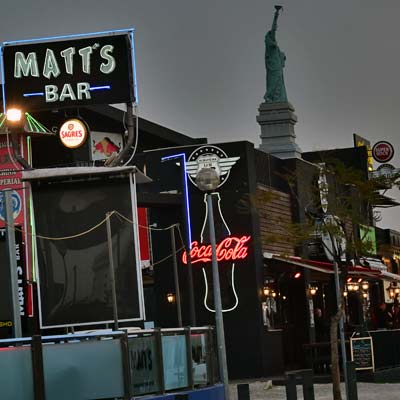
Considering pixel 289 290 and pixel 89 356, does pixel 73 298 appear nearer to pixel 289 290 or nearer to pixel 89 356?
pixel 89 356

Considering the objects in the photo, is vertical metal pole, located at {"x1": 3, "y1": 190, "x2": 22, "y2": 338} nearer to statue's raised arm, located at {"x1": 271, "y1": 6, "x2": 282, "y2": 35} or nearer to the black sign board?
the black sign board

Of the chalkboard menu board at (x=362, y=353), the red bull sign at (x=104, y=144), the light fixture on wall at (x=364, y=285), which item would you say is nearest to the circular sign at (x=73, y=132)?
the chalkboard menu board at (x=362, y=353)

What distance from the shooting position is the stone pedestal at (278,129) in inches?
1761

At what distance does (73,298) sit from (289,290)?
2030 centimetres

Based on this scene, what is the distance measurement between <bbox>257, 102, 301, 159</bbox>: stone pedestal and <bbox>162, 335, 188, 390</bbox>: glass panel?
2845 centimetres

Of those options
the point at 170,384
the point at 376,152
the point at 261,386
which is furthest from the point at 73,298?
the point at 376,152

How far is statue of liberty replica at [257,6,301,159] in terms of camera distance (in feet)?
147

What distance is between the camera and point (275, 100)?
157ft

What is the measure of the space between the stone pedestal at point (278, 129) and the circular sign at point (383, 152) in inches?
494

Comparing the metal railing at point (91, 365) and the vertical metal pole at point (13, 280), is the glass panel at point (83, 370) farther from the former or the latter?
the vertical metal pole at point (13, 280)

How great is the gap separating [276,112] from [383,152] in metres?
13.5

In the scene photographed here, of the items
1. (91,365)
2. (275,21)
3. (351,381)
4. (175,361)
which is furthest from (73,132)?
(275,21)

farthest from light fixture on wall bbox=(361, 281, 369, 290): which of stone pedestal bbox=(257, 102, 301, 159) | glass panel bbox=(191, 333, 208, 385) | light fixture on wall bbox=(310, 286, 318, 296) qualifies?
glass panel bbox=(191, 333, 208, 385)

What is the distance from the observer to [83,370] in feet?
46.2
